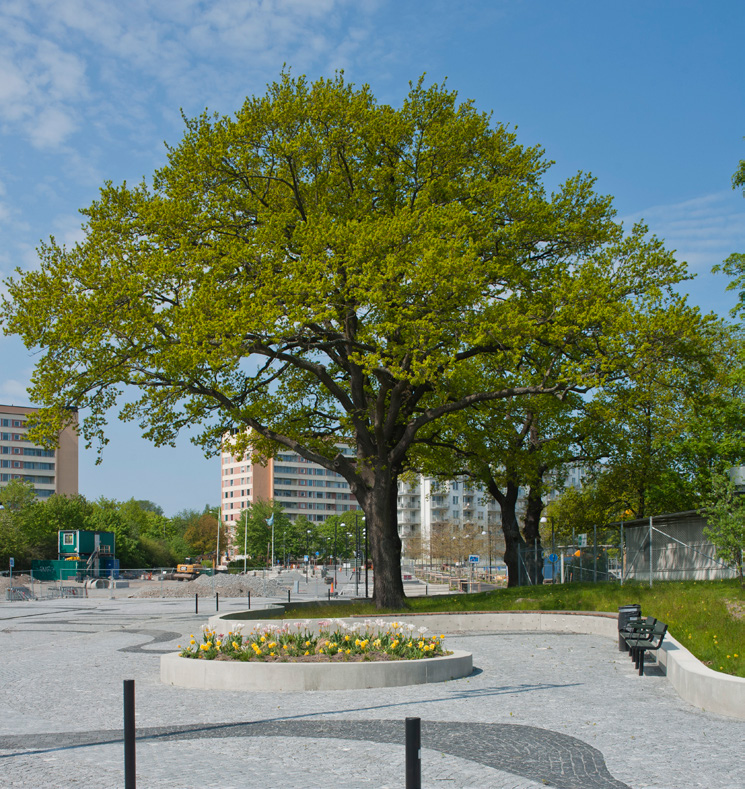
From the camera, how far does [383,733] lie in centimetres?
940

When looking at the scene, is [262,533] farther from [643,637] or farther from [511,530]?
[643,637]

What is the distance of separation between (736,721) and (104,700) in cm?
846

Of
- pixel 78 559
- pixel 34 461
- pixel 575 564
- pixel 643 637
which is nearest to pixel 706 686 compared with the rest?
pixel 643 637

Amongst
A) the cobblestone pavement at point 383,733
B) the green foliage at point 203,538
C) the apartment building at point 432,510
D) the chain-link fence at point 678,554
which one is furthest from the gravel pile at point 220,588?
the green foliage at point 203,538

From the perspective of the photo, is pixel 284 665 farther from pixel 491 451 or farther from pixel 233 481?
pixel 233 481

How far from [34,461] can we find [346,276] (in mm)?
138306

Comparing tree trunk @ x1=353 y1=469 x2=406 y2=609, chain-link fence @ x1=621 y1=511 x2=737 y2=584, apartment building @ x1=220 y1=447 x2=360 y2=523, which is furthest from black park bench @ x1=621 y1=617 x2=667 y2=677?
apartment building @ x1=220 y1=447 x2=360 y2=523

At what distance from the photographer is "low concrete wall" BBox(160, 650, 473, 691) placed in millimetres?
12797

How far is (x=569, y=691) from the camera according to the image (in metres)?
12.4

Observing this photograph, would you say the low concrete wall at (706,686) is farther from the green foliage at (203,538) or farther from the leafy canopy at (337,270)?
the green foliage at (203,538)

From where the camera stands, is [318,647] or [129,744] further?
[318,647]

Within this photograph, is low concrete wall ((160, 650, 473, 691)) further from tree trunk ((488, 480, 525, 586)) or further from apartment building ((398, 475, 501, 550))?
apartment building ((398, 475, 501, 550))

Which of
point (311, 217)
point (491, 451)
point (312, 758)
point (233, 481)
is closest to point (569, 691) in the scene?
point (312, 758)

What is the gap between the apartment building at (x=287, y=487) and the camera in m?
175
